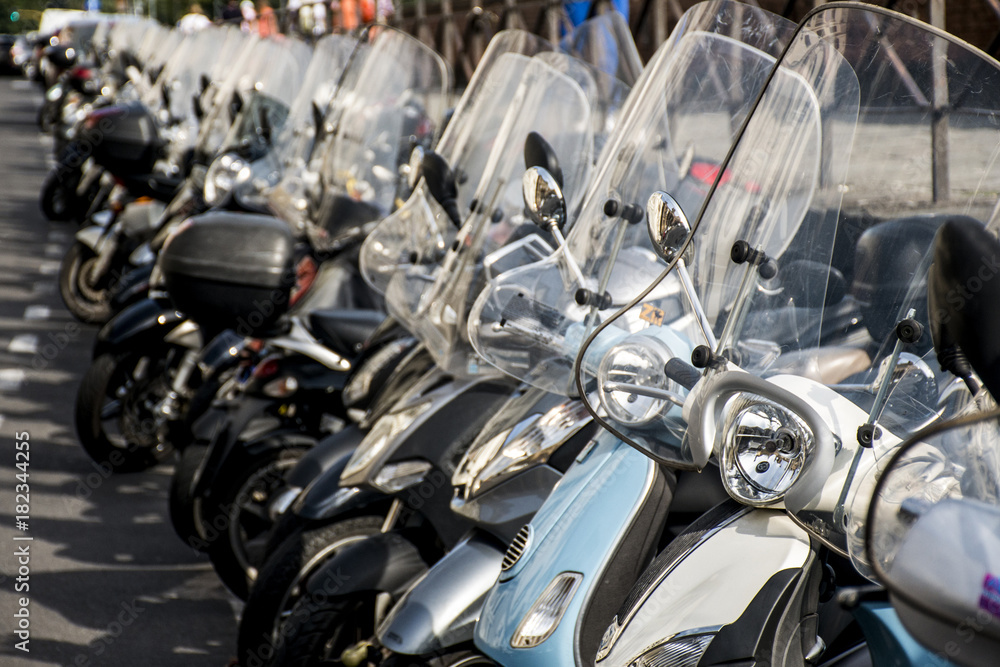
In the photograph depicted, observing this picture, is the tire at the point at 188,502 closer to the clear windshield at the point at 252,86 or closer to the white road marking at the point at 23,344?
the clear windshield at the point at 252,86

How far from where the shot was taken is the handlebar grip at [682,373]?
1.66 meters

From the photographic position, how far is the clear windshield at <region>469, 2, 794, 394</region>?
1974mm

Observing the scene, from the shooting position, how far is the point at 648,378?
5.70 feet

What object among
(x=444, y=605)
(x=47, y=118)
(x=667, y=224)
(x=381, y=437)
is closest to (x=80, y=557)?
(x=381, y=437)

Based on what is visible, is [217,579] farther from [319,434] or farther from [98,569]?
[319,434]

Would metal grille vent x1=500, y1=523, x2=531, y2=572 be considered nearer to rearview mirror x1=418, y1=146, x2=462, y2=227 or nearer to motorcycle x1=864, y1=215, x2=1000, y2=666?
motorcycle x1=864, y1=215, x2=1000, y2=666

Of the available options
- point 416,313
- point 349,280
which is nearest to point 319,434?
point 349,280

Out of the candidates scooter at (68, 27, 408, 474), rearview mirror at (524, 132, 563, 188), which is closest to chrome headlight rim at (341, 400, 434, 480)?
rearview mirror at (524, 132, 563, 188)

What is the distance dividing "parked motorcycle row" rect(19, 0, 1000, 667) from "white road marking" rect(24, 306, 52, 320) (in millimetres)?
4162

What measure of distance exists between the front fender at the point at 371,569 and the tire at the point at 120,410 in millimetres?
2423

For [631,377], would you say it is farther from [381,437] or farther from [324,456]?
[324,456]

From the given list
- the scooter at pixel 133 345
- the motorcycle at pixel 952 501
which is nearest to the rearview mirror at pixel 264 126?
the scooter at pixel 133 345

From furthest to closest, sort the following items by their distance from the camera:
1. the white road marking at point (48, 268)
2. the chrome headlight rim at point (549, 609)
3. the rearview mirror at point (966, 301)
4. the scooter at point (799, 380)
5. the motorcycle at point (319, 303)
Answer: the white road marking at point (48, 268), the motorcycle at point (319, 303), the chrome headlight rim at point (549, 609), the scooter at point (799, 380), the rearview mirror at point (966, 301)

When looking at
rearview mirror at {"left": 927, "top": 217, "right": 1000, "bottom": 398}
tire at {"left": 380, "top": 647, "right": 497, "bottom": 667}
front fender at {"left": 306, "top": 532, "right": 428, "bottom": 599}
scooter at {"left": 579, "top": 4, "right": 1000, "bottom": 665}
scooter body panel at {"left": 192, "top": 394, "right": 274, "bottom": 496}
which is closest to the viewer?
rearview mirror at {"left": 927, "top": 217, "right": 1000, "bottom": 398}
